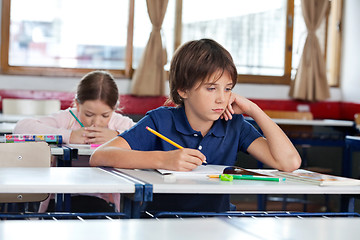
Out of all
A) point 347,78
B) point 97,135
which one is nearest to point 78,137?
point 97,135

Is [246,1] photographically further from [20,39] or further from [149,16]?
[20,39]

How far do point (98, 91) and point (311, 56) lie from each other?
3358 mm

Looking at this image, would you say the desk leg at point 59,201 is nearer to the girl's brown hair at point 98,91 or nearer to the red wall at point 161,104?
the girl's brown hair at point 98,91

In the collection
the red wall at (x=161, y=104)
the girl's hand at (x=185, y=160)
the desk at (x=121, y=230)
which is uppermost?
→ the red wall at (x=161, y=104)

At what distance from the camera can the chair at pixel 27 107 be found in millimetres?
4695

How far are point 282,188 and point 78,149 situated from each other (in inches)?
45.1

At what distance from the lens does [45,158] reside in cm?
211

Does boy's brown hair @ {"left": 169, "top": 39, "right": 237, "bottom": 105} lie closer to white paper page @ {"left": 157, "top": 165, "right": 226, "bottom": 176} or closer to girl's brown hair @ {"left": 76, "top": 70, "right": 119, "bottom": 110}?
white paper page @ {"left": 157, "top": 165, "right": 226, "bottom": 176}

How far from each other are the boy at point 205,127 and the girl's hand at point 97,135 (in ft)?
2.45

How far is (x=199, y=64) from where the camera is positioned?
197cm

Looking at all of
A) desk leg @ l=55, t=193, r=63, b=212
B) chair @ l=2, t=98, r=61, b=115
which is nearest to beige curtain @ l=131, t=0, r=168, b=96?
chair @ l=2, t=98, r=61, b=115

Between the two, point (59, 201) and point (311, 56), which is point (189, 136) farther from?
point (311, 56)

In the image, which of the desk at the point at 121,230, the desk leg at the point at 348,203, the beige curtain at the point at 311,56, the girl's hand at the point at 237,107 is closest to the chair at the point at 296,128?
the beige curtain at the point at 311,56

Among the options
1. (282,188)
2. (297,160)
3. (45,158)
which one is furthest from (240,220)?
(45,158)
